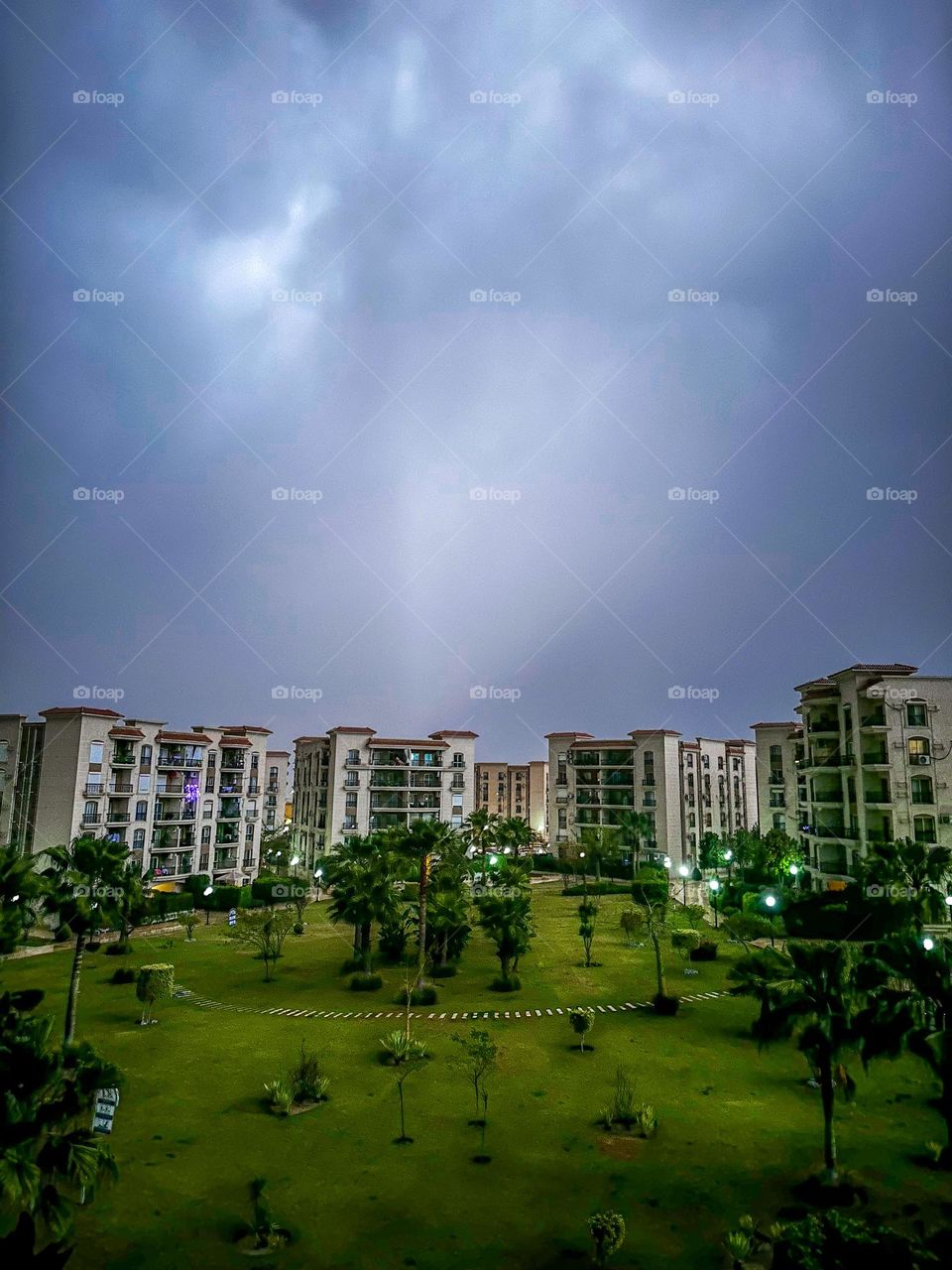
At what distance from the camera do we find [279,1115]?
22.5 meters

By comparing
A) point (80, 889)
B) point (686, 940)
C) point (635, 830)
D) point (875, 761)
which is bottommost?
point (686, 940)

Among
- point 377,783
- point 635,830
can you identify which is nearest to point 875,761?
point 635,830

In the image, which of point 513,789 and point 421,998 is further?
point 513,789

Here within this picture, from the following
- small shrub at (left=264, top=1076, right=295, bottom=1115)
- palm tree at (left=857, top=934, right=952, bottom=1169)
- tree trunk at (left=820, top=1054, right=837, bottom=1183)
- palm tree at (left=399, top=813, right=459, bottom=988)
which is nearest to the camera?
palm tree at (left=857, top=934, right=952, bottom=1169)

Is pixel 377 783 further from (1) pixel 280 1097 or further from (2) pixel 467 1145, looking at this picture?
(2) pixel 467 1145

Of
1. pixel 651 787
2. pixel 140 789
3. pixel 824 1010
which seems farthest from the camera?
pixel 651 787

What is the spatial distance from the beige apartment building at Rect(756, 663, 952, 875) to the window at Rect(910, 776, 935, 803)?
7 centimetres

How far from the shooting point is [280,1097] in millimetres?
22641

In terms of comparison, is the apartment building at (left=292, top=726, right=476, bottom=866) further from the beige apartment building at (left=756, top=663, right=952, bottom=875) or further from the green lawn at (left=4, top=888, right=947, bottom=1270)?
the green lawn at (left=4, top=888, right=947, bottom=1270)

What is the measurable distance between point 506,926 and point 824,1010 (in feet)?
73.5

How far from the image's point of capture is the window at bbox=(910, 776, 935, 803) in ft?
184

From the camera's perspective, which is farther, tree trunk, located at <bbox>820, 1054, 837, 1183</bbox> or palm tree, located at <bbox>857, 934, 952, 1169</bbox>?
tree trunk, located at <bbox>820, 1054, 837, 1183</bbox>

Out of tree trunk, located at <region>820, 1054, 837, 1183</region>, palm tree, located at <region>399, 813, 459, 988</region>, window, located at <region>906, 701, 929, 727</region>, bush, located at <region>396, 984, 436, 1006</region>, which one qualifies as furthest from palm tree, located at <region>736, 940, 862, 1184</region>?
window, located at <region>906, 701, 929, 727</region>

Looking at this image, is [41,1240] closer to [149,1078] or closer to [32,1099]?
[32,1099]
